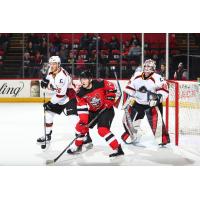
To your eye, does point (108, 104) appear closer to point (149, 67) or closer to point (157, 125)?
point (149, 67)

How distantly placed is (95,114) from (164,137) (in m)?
0.76

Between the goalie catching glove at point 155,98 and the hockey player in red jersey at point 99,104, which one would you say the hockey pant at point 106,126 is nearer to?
the hockey player in red jersey at point 99,104

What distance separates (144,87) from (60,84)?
28.2 inches

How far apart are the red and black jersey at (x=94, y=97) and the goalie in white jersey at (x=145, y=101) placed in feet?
1.31

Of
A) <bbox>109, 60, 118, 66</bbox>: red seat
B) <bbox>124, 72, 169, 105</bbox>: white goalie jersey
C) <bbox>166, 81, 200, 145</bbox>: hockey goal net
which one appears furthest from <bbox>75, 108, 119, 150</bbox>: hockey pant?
<bbox>109, 60, 118, 66</bbox>: red seat

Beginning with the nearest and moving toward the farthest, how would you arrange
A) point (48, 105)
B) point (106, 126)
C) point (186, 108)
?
point (106, 126) < point (48, 105) < point (186, 108)

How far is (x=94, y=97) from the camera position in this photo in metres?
4.35

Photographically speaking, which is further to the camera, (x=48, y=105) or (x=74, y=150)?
(x=48, y=105)

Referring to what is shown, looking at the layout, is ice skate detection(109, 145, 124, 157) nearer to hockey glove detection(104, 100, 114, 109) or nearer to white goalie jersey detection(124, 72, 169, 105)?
hockey glove detection(104, 100, 114, 109)

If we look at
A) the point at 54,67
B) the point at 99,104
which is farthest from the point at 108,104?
the point at 54,67

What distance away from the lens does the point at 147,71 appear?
15.3 ft

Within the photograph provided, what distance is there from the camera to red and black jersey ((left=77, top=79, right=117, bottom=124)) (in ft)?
14.1

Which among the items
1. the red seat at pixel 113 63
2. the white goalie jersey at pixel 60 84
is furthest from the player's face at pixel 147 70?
the red seat at pixel 113 63

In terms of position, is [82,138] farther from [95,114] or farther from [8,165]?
[8,165]
